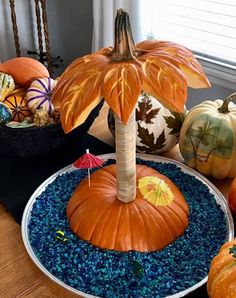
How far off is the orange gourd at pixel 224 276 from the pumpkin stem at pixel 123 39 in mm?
277

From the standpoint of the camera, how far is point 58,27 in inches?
74.6

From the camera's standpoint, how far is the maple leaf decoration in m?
0.50

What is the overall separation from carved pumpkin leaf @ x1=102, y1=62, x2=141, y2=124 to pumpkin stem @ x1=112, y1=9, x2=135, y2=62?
1.5 inches

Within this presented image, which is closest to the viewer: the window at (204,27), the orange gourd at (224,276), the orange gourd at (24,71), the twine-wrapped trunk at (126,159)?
the orange gourd at (224,276)

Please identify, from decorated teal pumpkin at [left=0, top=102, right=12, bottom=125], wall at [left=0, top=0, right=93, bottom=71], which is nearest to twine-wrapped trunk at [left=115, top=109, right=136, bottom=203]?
decorated teal pumpkin at [left=0, top=102, right=12, bottom=125]

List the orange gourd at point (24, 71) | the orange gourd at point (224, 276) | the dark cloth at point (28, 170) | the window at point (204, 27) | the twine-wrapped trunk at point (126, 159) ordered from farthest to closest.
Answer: the window at point (204, 27)
the orange gourd at point (24, 71)
the dark cloth at point (28, 170)
the twine-wrapped trunk at point (126, 159)
the orange gourd at point (224, 276)

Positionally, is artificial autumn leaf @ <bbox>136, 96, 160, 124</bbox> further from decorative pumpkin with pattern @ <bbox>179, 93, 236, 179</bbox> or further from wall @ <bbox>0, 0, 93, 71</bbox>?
wall @ <bbox>0, 0, 93, 71</bbox>

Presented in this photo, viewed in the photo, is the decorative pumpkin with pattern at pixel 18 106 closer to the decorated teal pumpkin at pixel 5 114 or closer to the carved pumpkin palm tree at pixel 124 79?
the decorated teal pumpkin at pixel 5 114

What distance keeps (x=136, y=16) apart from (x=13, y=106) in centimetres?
70

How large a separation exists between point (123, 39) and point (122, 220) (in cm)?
27

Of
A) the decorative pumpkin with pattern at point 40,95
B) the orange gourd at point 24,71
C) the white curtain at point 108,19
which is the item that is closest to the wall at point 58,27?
the white curtain at point 108,19

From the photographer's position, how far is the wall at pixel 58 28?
67.4 inches

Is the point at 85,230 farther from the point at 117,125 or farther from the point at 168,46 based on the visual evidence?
the point at 168,46

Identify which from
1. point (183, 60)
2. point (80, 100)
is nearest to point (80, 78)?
point (80, 100)
